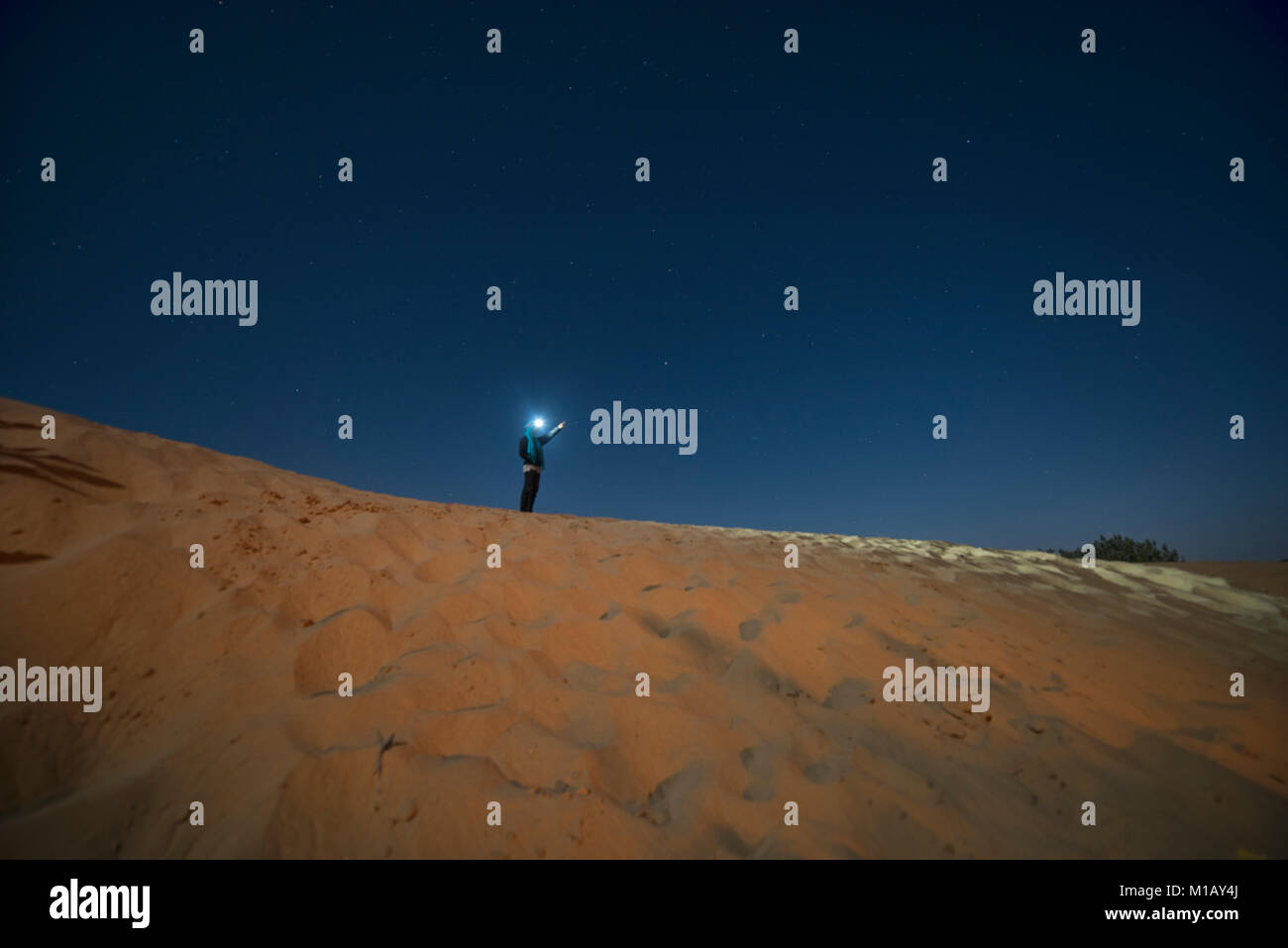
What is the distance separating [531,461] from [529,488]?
0.58m

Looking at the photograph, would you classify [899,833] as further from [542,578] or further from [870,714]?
[542,578]

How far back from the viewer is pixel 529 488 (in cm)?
966

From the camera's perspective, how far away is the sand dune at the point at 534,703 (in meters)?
1.93

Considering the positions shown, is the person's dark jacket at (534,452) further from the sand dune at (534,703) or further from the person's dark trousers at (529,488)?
the sand dune at (534,703)

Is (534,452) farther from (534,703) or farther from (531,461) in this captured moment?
(534,703)

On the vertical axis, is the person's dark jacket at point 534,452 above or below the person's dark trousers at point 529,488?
above

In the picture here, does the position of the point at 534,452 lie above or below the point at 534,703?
above

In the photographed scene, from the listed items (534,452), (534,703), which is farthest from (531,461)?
(534,703)

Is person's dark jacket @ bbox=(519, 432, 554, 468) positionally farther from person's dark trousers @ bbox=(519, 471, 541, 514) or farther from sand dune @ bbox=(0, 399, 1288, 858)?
sand dune @ bbox=(0, 399, 1288, 858)

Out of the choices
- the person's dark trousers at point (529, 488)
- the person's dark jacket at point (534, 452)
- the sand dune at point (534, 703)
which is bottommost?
the sand dune at point (534, 703)

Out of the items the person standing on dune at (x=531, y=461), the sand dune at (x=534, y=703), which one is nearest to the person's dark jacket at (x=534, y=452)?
the person standing on dune at (x=531, y=461)
